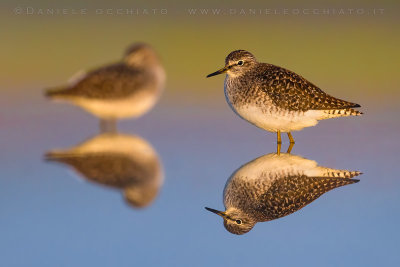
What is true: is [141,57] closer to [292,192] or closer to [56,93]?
[56,93]

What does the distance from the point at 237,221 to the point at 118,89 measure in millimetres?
5416

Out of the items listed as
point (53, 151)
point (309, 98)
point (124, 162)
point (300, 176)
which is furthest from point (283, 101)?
point (53, 151)

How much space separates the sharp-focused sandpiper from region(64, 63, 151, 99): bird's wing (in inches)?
90.2

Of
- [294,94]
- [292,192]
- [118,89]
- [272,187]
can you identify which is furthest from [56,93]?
[292,192]

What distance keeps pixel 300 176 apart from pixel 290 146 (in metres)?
Result: 2.15

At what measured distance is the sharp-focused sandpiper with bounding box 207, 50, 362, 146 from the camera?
10.7 meters

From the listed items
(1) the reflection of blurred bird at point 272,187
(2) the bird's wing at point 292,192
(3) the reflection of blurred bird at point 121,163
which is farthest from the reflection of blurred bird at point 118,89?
(2) the bird's wing at point 292,192

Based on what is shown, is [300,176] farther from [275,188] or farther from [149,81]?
[149,81]

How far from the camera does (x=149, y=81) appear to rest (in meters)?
12.8

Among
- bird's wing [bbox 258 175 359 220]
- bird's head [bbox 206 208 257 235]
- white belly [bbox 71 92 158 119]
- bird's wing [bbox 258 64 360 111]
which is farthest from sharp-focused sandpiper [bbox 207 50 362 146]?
bird's head [bbox 206 208 257 235]

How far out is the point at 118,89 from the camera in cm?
1232

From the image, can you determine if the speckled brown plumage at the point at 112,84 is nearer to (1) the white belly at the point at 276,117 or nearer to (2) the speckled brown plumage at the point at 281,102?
(2) the speckled brown plumage at the point at 281,102

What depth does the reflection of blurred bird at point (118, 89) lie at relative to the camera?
12141 mm

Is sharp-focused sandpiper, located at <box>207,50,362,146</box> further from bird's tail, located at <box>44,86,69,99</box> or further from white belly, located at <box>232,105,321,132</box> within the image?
bird's tail, located at <box>44,86,69,99</box>
